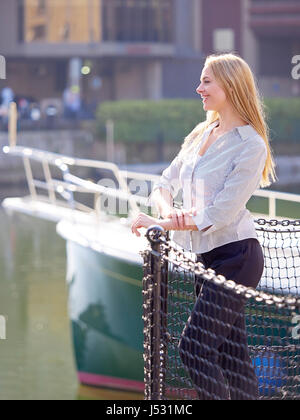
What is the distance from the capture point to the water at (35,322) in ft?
34.0

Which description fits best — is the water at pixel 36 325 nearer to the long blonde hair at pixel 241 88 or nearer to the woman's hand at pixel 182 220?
the woman's hand at pixel 182 220

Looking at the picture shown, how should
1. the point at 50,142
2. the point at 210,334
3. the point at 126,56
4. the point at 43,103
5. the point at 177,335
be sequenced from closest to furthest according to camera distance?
the point at 210,334, the point at 177,335, the point at 50,142, the point at 43,103, the point at 126,56

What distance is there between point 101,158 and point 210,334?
30056mm

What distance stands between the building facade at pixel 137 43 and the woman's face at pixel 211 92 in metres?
38.0

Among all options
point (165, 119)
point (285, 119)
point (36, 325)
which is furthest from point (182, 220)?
point (285, 119)

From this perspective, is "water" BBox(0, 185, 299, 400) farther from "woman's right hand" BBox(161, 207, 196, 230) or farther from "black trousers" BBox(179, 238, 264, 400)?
"woman's right hand" BBox(161, 207, 196, 230)

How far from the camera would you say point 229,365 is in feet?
10.7

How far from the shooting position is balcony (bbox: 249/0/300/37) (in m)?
42.3

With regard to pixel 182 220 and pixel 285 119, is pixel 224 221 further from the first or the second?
pixel 285 119

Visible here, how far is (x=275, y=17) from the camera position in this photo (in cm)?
4297

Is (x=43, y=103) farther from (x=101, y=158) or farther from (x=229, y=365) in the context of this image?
(x=229, y=365)

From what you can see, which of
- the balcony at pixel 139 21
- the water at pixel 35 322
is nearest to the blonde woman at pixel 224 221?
the water at pixel 35 322

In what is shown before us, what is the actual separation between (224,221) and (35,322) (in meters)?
9.91

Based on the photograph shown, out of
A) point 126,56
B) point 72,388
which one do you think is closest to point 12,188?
point 126,56
